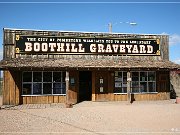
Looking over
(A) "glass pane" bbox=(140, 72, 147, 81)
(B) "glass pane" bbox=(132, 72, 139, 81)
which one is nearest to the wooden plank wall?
(A) "glass pane" bbox=(140, 72, 147, 81)

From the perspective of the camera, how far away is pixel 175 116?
1293 centimetres

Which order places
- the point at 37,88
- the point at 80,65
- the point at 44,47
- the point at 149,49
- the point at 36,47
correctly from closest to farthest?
1. the point at 80,65
2. the point at 37,88
3. the point at 36,47
4. the point at 44,47
5. the point at 149,49

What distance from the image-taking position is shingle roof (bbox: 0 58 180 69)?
1722cm

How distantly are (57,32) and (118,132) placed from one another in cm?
1158

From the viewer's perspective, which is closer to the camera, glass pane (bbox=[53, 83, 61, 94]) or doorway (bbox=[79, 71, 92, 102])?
glass pane (bbox=[53, 83, 61, 94])

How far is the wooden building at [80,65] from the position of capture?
1806 centimetres

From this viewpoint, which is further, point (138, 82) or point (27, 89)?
point (138, 82)

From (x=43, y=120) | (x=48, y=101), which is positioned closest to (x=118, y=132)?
(x=43, y=120)

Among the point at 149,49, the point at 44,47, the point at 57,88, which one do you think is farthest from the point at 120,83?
the point at 44,47

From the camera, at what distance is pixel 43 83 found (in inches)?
734

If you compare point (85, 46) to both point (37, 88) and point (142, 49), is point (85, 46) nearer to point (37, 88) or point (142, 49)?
point (142, 49)

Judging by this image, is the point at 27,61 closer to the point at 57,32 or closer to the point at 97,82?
the point at 57,32

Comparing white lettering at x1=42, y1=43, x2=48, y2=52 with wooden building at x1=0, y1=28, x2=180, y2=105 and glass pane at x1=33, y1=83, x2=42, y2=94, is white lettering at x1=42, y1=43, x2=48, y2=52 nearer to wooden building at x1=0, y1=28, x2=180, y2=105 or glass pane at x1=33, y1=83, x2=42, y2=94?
wooden building at x1=0, y1=28, x2=180, y2=105

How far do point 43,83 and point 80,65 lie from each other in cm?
302
